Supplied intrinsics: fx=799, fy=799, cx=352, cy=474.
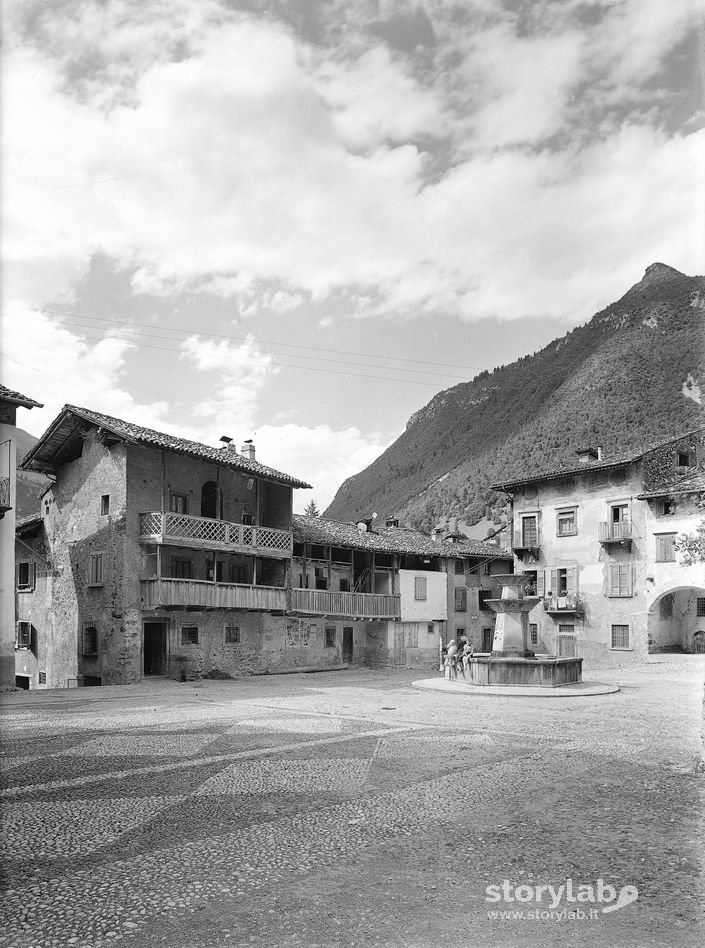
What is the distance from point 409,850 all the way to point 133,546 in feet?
77.2

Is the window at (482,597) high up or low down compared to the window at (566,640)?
up

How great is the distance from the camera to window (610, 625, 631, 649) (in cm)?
3888

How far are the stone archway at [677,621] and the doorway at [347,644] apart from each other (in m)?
14.1

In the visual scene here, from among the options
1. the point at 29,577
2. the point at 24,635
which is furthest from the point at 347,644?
the point at 29,577

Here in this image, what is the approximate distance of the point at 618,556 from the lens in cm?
3938

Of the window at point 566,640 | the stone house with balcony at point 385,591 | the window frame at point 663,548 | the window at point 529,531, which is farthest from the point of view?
the window at point 529,531

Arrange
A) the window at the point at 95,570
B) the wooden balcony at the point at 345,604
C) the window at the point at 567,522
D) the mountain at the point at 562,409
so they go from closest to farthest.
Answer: the window at the point at 95,570 < the wooden balcony at the point at 345,604 < the window at the point at 567,522 < the mountain at the point at 562,409

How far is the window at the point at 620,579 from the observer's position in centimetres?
3888

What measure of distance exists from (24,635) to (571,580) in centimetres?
2636

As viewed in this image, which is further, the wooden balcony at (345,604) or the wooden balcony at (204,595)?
the wooden balcony at (345,604)

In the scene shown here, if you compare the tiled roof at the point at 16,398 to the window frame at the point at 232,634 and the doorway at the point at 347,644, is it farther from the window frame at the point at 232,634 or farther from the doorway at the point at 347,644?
the doorway at the point at 347,644

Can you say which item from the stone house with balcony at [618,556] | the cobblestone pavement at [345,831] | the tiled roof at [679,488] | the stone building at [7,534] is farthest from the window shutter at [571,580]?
the stone building at [7,534]

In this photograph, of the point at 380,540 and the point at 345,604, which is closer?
the point at 345,604

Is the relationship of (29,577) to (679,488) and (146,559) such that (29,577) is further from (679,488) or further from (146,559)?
(679,488)
